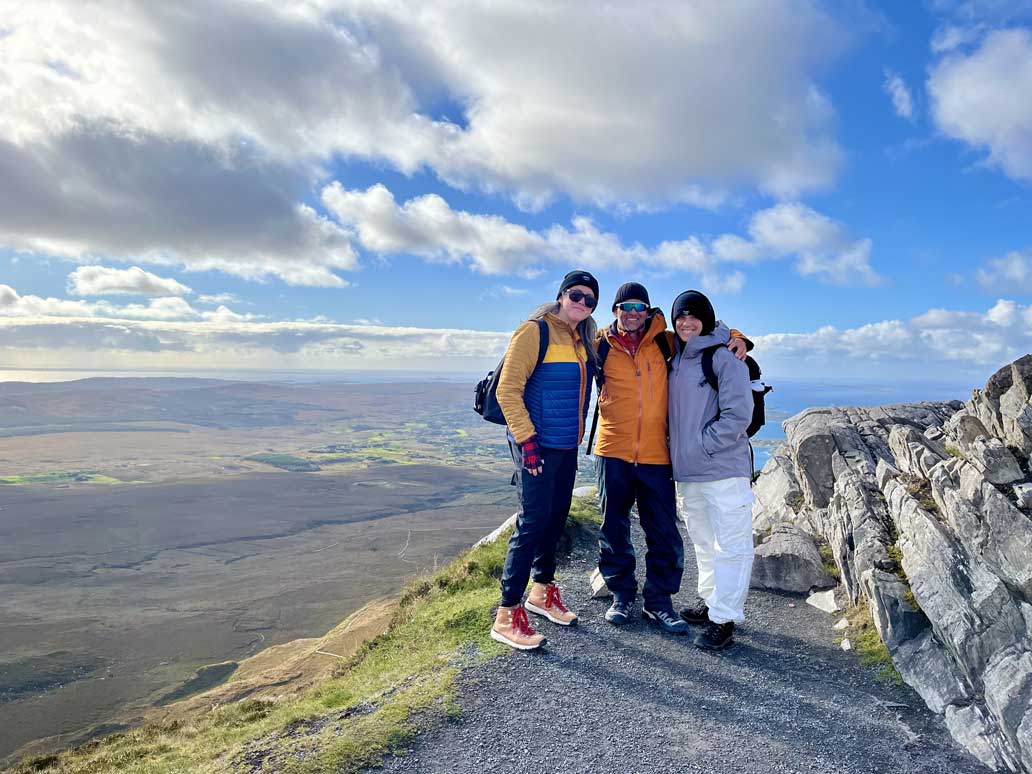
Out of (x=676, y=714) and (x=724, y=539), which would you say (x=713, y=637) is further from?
(x=676, y=714)

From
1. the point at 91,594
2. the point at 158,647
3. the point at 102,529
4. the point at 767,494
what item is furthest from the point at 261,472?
the point at 767,494

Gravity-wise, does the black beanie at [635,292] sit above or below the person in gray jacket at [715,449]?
above

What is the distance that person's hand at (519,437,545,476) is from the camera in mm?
7270

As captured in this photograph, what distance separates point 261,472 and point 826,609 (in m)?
202

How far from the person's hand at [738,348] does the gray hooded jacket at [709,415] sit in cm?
10

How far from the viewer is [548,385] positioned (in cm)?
752

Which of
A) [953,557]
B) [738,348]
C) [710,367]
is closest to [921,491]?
[953,557]

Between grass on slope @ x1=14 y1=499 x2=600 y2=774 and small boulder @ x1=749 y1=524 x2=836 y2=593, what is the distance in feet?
17.5

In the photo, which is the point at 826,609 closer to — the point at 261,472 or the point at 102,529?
the point at 102,529

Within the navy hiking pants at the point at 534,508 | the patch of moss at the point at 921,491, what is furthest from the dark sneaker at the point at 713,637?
the patch of moss at the point at 921,491

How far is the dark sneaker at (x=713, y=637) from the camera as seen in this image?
8070mm

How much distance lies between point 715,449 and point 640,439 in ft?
3.52

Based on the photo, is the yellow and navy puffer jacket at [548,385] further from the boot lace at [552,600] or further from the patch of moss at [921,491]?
the patch of moss at [921,491]

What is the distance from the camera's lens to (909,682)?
23.9ft
